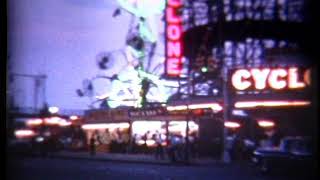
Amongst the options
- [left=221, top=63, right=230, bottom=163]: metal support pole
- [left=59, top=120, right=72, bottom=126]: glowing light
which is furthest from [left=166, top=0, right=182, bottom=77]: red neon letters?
[left=59, top=120, right=72, bottom=126]: glowing light

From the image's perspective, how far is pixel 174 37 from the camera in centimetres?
910

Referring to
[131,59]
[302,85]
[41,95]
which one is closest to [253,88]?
[302,85]

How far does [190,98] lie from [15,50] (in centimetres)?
227

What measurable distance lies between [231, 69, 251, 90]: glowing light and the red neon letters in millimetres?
659

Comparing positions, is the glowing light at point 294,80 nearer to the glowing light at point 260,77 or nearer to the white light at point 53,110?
the glowing light at point 260,77

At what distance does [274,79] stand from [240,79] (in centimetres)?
43

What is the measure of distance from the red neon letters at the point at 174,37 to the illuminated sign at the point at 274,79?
753 millimetres

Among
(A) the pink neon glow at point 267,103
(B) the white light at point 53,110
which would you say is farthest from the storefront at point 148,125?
(B) the white light at point 53,110

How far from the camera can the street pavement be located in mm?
8852

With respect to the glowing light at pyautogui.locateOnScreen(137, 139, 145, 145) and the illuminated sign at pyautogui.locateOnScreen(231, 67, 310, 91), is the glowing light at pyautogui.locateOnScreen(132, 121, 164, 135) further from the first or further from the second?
the illuminated sign at pyautogui.locateOnScreen(231, 67, 310, 91)

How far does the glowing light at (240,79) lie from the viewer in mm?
8758

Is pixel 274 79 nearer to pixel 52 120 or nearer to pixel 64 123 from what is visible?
pixel 64 123

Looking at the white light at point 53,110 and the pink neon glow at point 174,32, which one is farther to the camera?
the white light at point 53,110

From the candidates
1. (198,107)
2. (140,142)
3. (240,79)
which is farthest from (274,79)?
(140,142)
